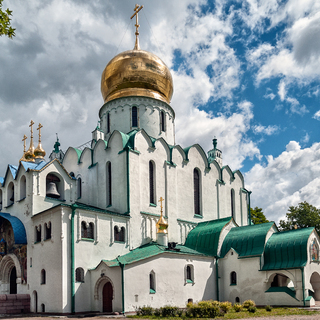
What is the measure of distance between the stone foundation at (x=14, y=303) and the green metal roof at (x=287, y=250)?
10.8 meters

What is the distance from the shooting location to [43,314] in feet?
55.7

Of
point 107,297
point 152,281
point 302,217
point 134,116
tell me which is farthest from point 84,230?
point 302,217

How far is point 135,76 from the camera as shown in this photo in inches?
971

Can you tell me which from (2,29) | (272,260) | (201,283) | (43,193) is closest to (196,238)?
(201,283)

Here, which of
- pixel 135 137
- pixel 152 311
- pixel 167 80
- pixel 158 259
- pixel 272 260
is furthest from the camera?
pixel 167 80

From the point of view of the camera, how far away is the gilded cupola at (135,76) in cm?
2470

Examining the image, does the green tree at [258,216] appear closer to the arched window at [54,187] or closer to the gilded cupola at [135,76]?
the gilded cupola at [135,76]

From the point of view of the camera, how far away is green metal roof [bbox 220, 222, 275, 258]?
1956 centimetres

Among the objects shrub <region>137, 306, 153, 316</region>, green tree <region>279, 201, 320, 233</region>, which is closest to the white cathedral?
shrub <region>137, 306, 153, 316</region>

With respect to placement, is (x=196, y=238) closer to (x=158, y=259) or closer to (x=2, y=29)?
(x=158, y=259)

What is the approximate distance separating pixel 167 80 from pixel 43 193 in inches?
430

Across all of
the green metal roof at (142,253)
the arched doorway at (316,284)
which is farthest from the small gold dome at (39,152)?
the arched doorway at (316,284)

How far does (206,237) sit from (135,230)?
412 centimetres

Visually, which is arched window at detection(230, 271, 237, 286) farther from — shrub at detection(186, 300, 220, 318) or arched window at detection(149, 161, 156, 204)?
shrub at detection(186, 300, 220, 318)
